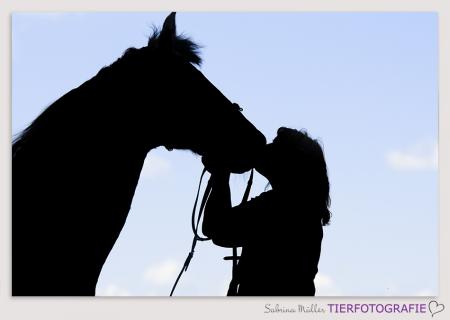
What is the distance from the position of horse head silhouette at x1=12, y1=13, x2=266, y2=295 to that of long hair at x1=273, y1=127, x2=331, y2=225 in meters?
0.62

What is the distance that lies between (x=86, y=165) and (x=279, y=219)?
974 mm

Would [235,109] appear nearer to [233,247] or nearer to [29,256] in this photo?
[233,247]

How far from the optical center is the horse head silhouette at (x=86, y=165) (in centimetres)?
210

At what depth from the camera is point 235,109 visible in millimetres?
2422

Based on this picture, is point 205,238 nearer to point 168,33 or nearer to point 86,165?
point 86,165

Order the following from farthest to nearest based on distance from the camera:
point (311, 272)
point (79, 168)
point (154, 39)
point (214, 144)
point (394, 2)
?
point (394, 2), point (311, 272), point (214, 144), point (154, 39), point (79, 168)

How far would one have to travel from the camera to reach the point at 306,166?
9.02 ft
